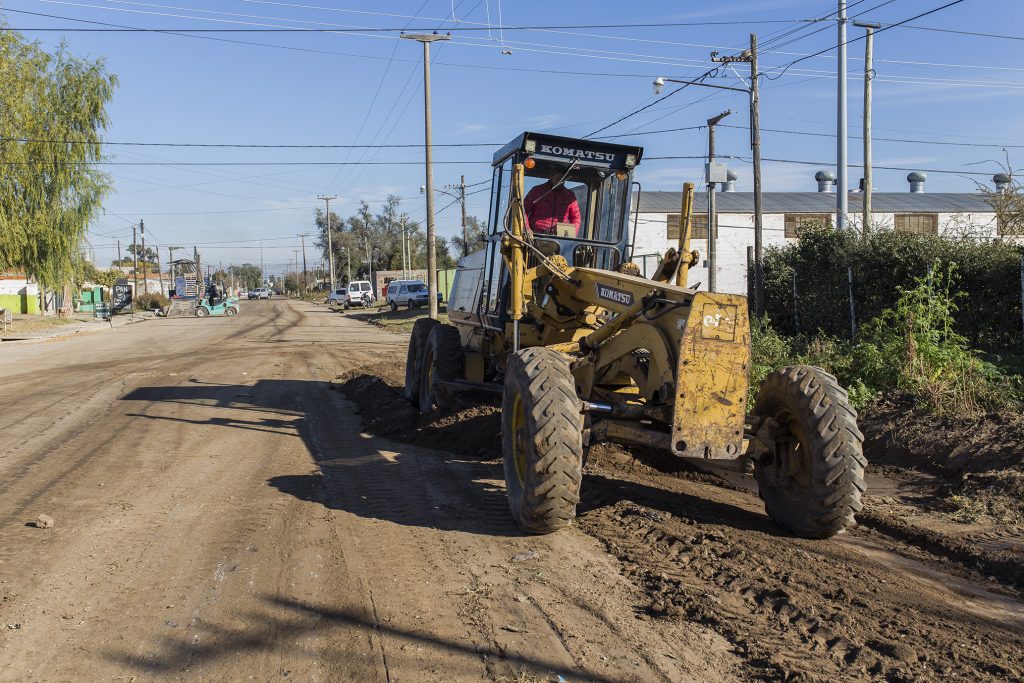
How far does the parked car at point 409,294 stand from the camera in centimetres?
4852

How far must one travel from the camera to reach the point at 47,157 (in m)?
34.0

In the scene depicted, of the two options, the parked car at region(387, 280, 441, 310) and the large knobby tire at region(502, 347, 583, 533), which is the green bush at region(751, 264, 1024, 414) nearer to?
the large knobby tire at region(502, 347, 583, 533)

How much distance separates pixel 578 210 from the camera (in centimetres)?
904

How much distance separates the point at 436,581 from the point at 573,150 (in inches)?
196

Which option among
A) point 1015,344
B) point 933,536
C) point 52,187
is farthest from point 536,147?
point 52,187

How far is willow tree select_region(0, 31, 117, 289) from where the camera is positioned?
32.4 m

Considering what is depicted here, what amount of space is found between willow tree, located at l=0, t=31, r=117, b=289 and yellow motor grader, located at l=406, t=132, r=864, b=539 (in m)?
29.9

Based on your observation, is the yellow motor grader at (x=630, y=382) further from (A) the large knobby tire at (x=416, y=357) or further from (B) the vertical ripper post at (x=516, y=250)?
(A) the large knobby tire at (x=416, y=357)

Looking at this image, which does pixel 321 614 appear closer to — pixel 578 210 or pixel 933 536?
pixel 933 536

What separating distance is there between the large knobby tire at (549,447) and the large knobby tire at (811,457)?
1.50m

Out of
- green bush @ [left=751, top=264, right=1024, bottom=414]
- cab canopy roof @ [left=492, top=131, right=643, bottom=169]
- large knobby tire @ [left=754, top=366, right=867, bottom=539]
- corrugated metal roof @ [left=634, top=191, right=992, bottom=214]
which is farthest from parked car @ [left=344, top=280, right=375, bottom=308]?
large knobby tire @ [left=754, top=366, right=867, bottom=539]

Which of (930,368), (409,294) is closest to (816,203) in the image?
(409,294)

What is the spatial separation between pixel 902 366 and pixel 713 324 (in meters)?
6.10

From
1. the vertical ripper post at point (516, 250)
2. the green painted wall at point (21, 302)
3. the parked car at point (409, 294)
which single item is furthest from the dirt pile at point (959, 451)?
the green painted wall at point (21, 302)
